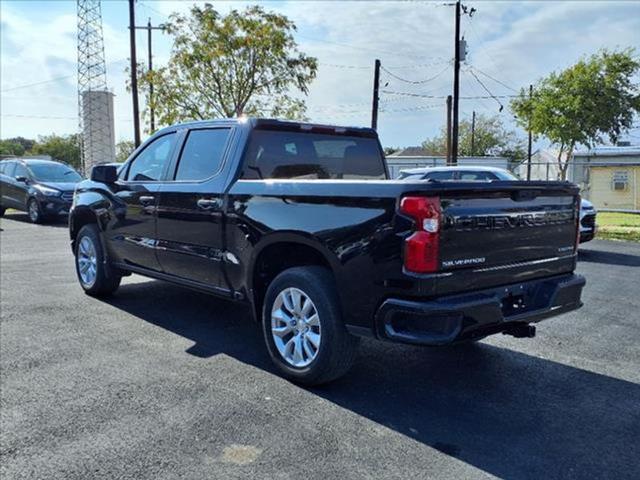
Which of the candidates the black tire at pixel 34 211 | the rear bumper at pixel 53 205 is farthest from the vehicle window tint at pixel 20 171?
the rear bumper at pixel 53 205

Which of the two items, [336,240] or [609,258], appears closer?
[336,240]

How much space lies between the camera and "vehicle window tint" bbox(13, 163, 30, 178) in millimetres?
16656

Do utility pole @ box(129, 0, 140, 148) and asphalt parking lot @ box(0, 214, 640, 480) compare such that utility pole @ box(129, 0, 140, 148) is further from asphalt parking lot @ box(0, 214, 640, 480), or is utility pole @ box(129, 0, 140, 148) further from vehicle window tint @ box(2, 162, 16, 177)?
asphalt parking lot @ box(0, 214, 640, 480)

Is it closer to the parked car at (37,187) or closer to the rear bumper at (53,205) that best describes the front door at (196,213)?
the rear bumper at (53,205)

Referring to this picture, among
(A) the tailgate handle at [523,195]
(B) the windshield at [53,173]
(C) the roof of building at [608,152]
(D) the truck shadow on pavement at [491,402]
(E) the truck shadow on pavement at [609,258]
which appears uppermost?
(C) the roof of building at [608,152]

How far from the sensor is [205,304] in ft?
22.0

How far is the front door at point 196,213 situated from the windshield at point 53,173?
1260cm

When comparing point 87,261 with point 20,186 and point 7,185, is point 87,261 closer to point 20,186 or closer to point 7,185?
point 20,186

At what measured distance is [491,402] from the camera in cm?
400

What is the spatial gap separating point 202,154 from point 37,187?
1258 centimetres

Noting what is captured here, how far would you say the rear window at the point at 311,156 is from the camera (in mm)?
4996

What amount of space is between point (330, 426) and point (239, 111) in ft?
59.3

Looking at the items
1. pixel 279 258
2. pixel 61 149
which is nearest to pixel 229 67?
pixel 279 258

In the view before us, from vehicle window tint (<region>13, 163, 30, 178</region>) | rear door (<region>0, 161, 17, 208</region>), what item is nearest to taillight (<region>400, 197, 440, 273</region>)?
vehicle window tint (<region>13, 163, 30, 178</region>)
